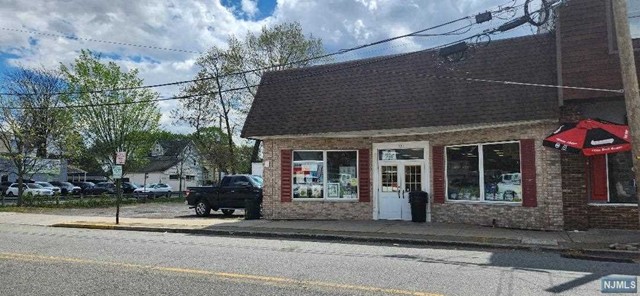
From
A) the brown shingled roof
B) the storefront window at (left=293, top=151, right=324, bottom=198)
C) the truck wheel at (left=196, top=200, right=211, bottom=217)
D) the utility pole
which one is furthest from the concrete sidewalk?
the truck wheel at (left=196, top=200, right=211, bottom=217)

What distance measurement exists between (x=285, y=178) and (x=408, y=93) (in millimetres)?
5391

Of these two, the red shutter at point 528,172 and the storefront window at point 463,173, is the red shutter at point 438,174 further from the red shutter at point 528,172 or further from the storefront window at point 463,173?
the red shutter at point 528,172

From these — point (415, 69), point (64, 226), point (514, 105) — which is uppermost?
point (415, 69)

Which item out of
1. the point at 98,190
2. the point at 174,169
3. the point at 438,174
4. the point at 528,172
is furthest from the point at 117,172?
the point at 174,169

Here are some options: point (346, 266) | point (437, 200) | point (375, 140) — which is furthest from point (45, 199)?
point (346, 266)

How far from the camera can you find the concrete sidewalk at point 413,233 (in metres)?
11.2

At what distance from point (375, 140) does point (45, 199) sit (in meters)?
24.9

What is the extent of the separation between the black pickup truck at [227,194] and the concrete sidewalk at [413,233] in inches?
107

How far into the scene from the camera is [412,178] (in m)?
16.8

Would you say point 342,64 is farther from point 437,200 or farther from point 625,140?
point 625,140

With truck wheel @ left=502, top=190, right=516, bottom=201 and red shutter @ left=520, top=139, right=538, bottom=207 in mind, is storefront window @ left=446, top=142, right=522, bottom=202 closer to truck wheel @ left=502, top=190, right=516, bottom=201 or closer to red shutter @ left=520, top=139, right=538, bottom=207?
truck wheel @ left=502, top=190, right=516, bottom=201

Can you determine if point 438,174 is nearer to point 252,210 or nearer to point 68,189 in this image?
point 252,210

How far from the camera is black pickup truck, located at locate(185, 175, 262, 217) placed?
65.6ft

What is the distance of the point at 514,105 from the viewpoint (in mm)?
14094
